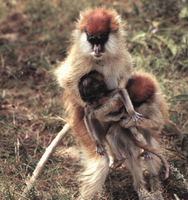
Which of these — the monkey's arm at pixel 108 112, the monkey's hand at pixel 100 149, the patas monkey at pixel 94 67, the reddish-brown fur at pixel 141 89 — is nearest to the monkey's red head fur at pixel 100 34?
the patas monkey at pixel 94 67

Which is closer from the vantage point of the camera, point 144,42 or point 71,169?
point 71,169

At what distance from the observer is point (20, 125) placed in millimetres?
5383

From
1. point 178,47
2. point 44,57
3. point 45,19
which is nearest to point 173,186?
point 178,47

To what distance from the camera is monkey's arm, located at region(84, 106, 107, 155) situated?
4.19 meters

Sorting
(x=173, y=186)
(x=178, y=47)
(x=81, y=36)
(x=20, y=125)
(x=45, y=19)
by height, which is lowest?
(x=173, y=186)

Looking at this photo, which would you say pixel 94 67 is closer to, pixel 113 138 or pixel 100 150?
pixel 113 138

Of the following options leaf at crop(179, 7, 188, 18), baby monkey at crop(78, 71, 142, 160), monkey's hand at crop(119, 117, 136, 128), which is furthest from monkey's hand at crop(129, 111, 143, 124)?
leaf at crop(179, 7, 188, 18)

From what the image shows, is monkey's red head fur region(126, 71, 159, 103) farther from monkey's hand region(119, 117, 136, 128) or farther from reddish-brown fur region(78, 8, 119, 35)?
reddish-brown fur region(78, 8, 119, 35)

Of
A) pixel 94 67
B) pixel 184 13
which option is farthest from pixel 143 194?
pixel 184 13

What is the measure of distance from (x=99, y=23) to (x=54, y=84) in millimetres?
1634

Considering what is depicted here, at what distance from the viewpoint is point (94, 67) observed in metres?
4.23

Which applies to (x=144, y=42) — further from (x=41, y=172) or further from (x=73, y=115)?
(x=41, y=172)

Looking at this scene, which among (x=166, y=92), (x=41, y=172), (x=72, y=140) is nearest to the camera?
(x=41, y=172)

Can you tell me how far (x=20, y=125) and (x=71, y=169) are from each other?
1.31 meters
